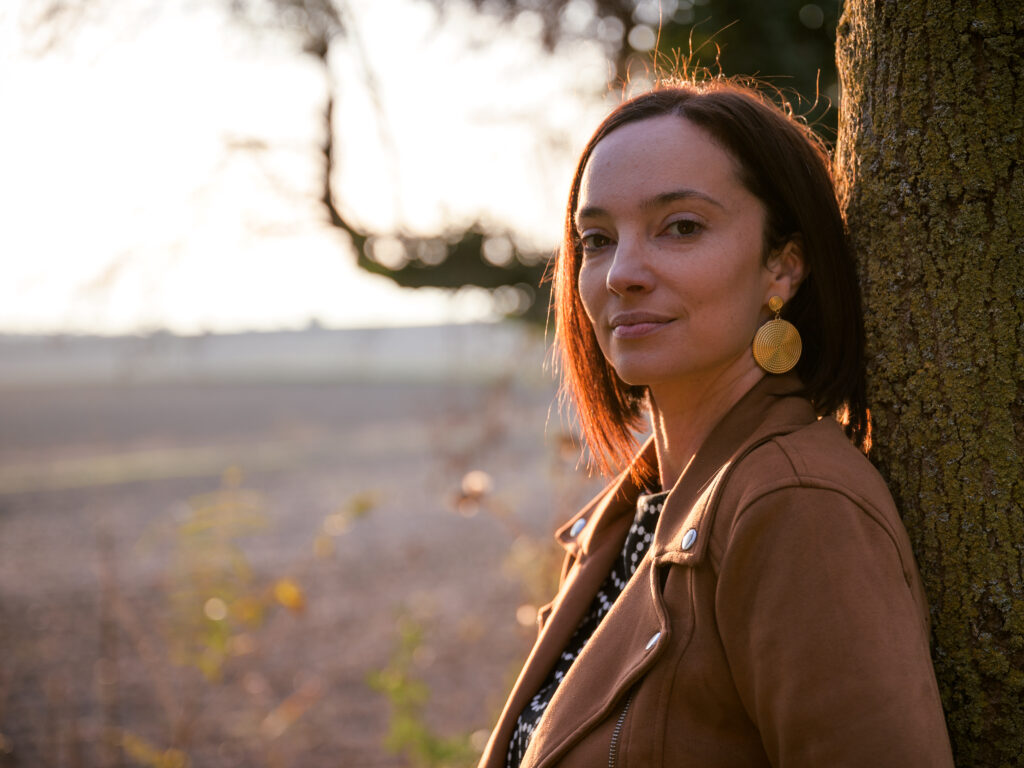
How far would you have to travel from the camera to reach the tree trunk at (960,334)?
4.50ft

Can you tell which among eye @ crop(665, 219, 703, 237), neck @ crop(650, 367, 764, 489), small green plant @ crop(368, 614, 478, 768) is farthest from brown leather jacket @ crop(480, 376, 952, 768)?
small green plant @ crop(368, 614, 478, 768)

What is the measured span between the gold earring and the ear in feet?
0.11

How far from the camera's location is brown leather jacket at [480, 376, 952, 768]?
1.06 m

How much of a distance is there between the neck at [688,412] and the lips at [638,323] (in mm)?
162

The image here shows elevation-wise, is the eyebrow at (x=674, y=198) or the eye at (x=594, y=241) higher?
the eyebrow at (x=674, y=198)

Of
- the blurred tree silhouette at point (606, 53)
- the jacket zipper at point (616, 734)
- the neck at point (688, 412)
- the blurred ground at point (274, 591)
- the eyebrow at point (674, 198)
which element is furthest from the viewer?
the blurred ground at point (274, 591)

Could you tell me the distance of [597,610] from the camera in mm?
1781

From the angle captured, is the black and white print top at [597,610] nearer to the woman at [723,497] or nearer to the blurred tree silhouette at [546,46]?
the woman at [723,497]

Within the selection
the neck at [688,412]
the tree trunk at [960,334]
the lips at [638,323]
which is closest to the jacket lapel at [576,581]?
A: the neck at [688,412]

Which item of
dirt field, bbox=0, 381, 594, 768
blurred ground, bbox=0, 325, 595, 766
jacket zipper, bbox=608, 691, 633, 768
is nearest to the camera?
jacket zipper, bbox=608, 691, 633, 768

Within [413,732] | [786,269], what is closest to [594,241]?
[786,269]

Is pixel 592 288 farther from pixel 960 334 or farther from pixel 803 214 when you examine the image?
pixel 960 334

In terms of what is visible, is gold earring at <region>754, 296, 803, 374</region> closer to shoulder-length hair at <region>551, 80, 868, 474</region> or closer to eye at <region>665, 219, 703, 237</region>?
shoulder-length hair at <region>551, 80, 868, 474</region>

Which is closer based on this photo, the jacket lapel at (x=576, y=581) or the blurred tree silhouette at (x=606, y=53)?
the jacket lapel at (x=576, y=581)
